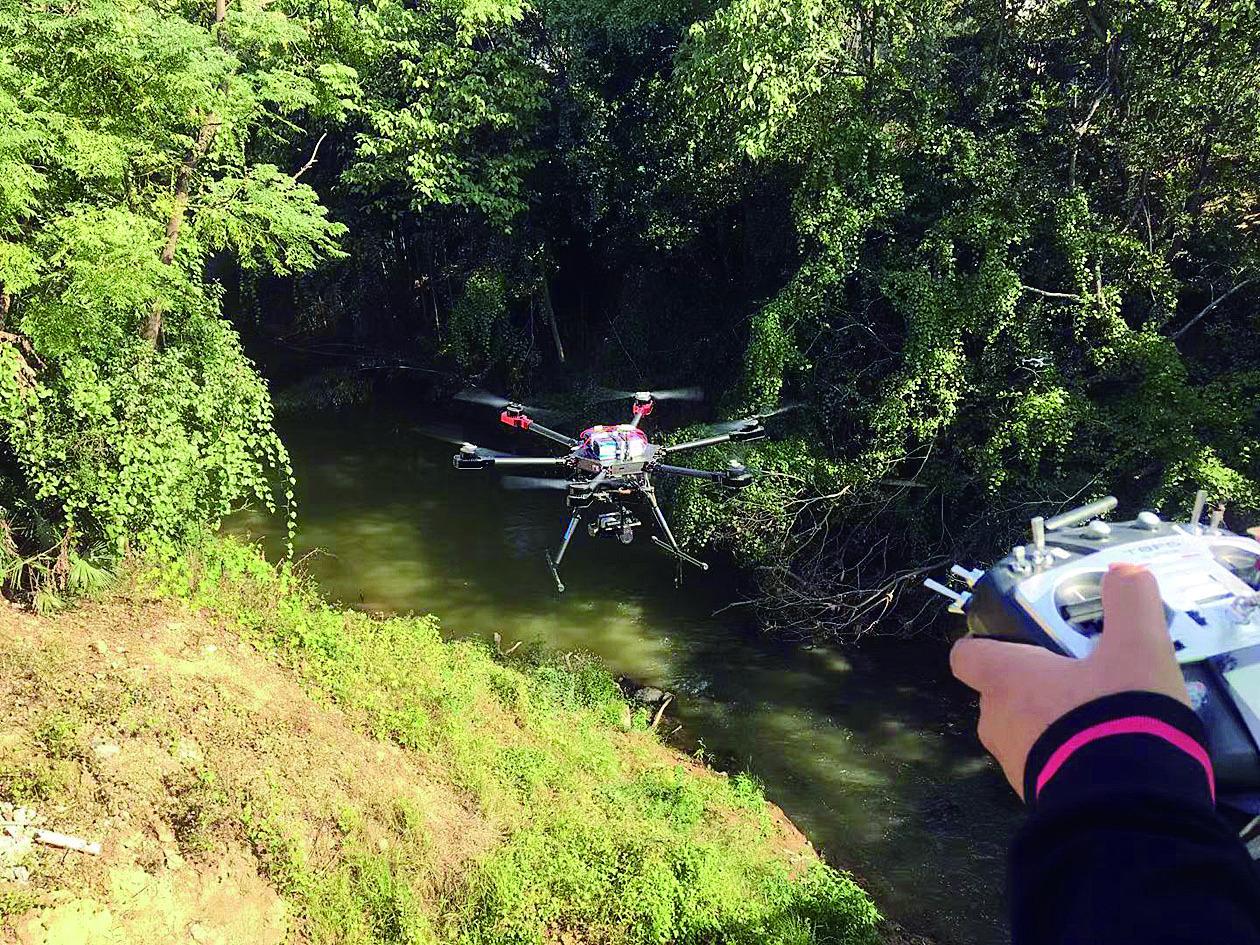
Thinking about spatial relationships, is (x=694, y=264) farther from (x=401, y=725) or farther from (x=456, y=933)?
(x=456, y=933)

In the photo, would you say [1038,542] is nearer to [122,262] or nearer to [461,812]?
[461,812]

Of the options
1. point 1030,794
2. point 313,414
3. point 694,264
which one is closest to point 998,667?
point 1030,794

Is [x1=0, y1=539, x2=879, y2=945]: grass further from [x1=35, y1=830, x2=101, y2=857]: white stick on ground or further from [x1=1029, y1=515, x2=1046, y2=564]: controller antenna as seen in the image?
[x1=1029, y1=515, x2=1046, y2=564]: controller antenna

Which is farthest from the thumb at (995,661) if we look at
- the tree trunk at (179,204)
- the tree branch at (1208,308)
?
the tree branch at (1208,308)

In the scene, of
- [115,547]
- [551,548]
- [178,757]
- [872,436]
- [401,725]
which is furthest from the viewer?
[551,548]

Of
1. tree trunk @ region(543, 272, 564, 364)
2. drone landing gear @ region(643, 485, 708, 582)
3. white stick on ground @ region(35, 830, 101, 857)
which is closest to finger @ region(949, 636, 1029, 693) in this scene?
white stick on ground @ region(35, 830, 101, 857)

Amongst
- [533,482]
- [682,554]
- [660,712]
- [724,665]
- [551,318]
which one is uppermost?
[551,318]

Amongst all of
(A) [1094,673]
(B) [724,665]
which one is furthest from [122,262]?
(A) [1094,673]
